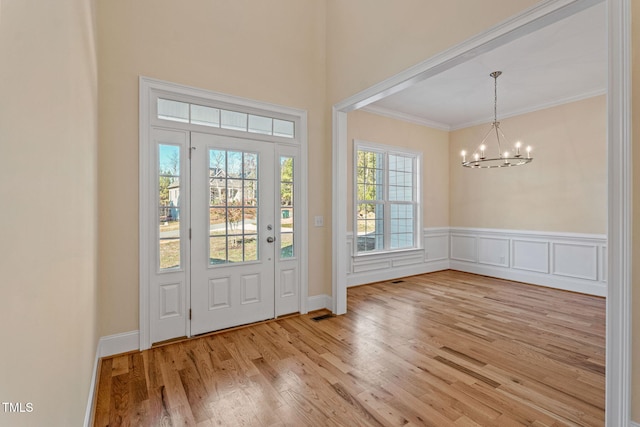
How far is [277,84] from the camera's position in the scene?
3514 millimetres

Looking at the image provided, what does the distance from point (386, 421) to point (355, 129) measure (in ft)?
14.2

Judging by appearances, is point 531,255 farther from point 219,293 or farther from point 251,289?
point 219,293

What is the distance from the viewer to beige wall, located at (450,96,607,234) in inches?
178

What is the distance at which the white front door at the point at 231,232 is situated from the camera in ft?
9.98

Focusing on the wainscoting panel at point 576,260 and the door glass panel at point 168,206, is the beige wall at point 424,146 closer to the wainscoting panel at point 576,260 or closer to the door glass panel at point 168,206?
the wainscoting panel at point 576,260

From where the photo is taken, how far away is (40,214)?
2.88 ft

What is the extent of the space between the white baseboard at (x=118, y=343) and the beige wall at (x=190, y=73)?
0.06m

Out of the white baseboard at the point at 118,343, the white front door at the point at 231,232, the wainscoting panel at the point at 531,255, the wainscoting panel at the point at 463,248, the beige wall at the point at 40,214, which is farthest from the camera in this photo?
the wainscoting panel at the point at 463,248

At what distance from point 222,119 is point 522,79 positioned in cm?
417

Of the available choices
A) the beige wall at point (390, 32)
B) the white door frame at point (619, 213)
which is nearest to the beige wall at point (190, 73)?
the beige wall at point (390, 32)

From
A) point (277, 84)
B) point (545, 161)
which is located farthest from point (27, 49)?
point (545, 161)

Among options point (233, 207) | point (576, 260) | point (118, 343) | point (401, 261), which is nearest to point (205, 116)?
point (233, 207)

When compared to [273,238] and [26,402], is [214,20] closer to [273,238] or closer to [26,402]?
[273,238]

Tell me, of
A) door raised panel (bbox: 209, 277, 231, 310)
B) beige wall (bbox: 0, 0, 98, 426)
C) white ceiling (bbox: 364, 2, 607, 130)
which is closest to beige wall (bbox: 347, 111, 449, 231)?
white ceiling (bbox: 364, 2, 607, 130)
